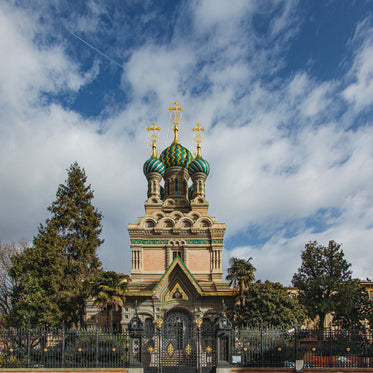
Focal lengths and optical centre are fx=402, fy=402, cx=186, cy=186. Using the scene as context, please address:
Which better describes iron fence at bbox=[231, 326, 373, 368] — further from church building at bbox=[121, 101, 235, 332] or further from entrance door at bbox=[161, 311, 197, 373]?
church building at bbox=[121, 101, 235, 332]

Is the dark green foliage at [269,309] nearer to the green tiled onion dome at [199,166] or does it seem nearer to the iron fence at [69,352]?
the iron fence at [69,352]

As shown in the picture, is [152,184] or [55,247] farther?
[152,184]

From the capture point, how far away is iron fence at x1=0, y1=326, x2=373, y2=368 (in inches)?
653

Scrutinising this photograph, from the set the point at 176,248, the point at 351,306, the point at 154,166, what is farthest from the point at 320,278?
the point at 154,166

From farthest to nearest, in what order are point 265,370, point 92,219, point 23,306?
point 92,219 < point 23,306 < point 265,370

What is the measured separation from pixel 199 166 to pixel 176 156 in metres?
2.91

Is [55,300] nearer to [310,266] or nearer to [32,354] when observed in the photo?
[32,354]

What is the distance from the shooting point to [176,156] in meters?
38.2

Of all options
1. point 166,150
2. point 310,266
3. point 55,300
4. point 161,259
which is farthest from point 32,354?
point 166,150

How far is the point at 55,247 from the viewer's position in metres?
25.0

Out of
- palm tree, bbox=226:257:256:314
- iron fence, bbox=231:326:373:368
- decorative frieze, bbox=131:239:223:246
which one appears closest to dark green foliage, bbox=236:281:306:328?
palm tree, bbox=226:257:256:314

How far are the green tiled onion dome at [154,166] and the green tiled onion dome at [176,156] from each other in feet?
5.53

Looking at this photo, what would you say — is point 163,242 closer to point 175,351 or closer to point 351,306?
point 175,351

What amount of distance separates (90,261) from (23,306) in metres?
4.62
